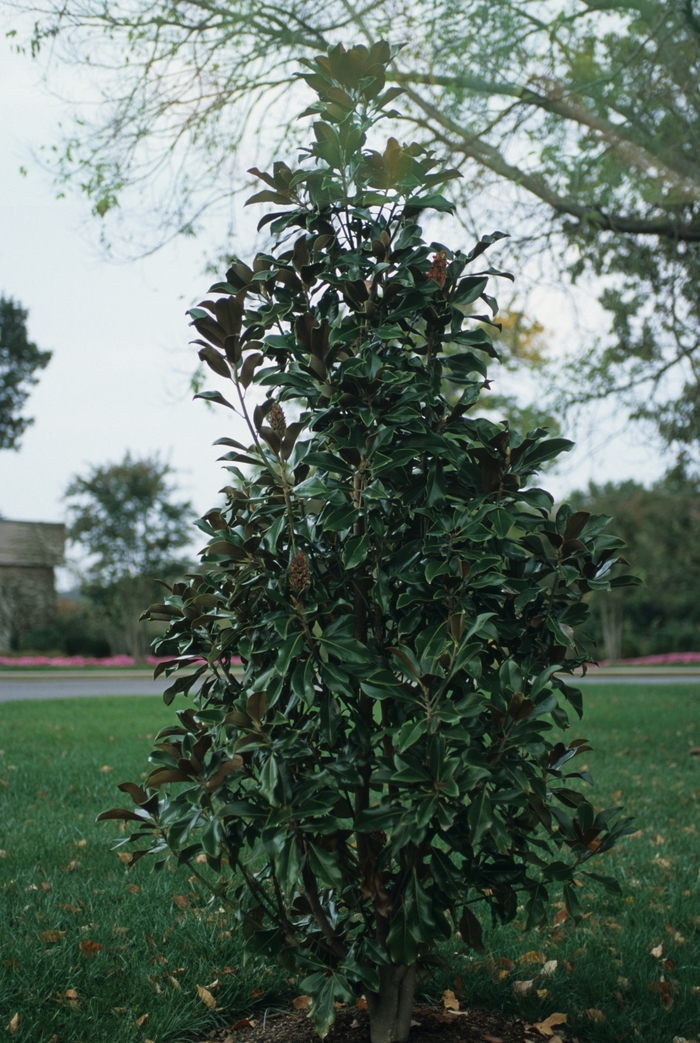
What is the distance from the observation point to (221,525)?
2.62 meters

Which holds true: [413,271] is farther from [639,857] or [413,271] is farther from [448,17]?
[448,17]

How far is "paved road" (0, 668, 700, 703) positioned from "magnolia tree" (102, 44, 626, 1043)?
490 inches

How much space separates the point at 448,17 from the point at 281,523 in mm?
8061

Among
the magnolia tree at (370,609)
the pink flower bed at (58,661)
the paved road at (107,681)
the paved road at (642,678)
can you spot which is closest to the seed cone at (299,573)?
the magnolia tree at (370,609)

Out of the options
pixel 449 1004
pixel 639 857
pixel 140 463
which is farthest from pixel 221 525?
pixel 140 463

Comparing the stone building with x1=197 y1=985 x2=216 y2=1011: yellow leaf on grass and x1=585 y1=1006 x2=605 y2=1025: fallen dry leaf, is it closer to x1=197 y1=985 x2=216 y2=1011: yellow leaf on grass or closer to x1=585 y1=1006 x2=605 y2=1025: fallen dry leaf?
x1=197 y1=985 x2=216 y2=1011: yellow leaf on grass

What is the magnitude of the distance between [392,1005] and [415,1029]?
270 mm

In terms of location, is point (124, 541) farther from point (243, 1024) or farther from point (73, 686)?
point (243, 1024)

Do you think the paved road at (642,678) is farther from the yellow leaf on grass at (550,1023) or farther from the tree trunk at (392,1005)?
the tree trunk at (392,1005)

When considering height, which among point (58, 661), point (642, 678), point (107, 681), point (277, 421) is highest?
point (277, 421)

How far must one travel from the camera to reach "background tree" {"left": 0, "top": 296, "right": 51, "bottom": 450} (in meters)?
30.7

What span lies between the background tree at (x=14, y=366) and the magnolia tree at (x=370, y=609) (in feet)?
99.8

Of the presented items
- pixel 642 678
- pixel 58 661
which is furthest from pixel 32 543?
pixel 642 678

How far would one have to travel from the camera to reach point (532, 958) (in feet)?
11.6
